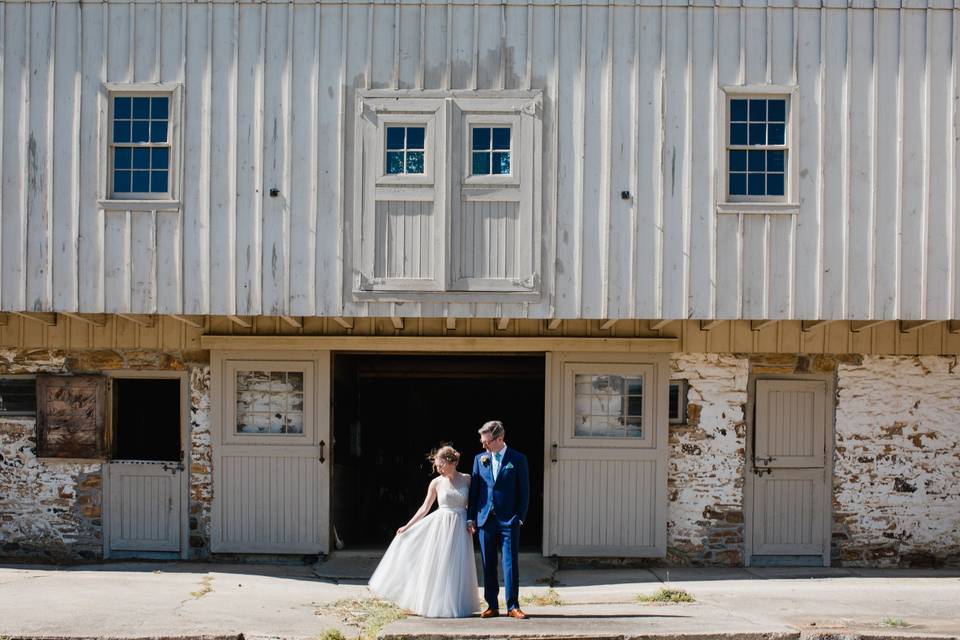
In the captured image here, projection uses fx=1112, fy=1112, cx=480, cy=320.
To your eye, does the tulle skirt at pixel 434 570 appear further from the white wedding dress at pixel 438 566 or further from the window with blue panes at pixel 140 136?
the window with blue panes at pixel 140 136

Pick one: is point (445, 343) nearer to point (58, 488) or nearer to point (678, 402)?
point (678, 402)

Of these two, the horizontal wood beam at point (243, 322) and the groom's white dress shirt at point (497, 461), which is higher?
the horizontal wood beam at point (243, 322)

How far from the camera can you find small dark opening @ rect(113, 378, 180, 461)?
1298 cm

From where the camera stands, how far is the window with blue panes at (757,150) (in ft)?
37.6

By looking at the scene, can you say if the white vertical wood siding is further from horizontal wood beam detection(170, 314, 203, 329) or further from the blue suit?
the blue suit

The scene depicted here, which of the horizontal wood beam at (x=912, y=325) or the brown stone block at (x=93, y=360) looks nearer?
the horizontal wood beam at (x=912, y=325)

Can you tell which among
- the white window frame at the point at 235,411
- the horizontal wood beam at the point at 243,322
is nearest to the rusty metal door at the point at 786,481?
the white window frame at the point at 235,411

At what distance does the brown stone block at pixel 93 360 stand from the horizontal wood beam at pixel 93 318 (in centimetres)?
35

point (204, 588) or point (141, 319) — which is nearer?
point (204, 588)

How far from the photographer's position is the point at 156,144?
11.5 metres

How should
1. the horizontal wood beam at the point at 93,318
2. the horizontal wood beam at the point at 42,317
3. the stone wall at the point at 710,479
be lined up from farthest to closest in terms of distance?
1. the stone wall at the point at 710,479
2. the horizontal wood beam at the point at 93,318
3. the horizontal wood beam at the point at 42,317

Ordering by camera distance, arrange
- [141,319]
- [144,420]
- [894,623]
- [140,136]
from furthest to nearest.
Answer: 1. [144,420]
2. [141,319]
3. [140,136]
4. [894,623]

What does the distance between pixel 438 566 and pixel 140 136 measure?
217 inches

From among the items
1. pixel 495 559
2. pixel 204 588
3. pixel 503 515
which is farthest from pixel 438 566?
pixel 204 588
